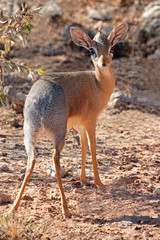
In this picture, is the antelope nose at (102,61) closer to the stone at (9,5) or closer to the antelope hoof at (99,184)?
the antelope hoof at (99,184)

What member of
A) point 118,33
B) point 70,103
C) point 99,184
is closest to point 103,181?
point 99,184

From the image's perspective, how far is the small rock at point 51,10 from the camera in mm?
14180

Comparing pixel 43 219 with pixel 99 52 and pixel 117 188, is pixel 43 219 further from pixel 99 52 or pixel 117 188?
pixel 99 52

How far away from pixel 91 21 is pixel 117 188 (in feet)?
35.1

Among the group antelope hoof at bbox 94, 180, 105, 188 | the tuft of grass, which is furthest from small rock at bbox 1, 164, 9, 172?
the tuft of grass

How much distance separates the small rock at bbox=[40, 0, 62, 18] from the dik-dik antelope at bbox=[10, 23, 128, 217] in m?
8.92

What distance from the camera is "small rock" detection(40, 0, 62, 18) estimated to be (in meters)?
14.2

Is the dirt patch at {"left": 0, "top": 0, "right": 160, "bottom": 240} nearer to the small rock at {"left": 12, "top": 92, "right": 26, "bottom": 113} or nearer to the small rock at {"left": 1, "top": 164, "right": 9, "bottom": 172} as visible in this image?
the small rock at {"left": 1, "top": 164, "right": 9, "bottom": 172}

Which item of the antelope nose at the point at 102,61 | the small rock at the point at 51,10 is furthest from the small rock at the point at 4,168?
the small rock at the point at 51,10

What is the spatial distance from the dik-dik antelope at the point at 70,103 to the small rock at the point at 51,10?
892 centimetres

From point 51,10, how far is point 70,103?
1044cm

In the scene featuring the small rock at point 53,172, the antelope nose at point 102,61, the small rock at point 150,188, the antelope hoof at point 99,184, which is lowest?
the small rock at point 150,188

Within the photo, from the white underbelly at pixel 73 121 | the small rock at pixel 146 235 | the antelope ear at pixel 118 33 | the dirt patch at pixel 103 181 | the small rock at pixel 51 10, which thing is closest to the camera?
the small rock at pixel 146 235

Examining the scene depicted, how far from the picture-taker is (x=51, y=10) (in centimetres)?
1427
